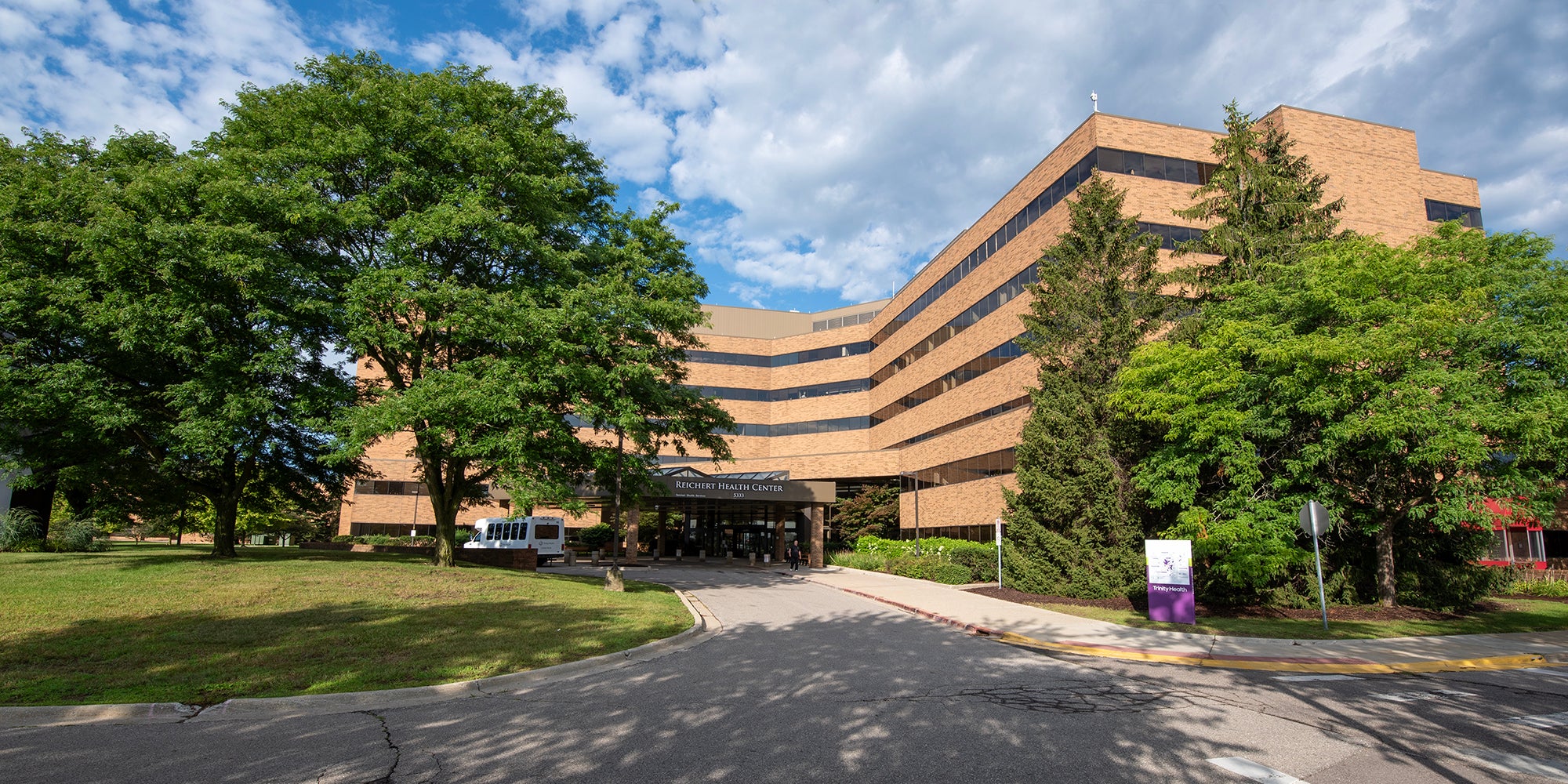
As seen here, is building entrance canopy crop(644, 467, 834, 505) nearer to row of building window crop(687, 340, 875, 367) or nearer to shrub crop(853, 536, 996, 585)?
shrub crop(853, 536, 996, 585)

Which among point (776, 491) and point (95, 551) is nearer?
point (95, 551)

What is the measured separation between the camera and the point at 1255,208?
2202cm

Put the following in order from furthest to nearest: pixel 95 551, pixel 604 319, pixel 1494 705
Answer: pixel 95 551 < pixel 604 319 < pixel 1494 705

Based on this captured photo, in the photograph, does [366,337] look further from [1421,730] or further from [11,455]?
[1421,730]

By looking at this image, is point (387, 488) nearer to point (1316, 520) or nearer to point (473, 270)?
point (473, 270)

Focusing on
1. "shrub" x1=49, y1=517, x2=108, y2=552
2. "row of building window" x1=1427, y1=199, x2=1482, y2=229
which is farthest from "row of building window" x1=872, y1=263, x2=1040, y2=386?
"shrub" x1=49, y1=517, x2=108, y2=552

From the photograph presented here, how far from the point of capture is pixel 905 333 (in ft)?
158

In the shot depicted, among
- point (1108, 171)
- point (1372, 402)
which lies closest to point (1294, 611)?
point (1372, 402)

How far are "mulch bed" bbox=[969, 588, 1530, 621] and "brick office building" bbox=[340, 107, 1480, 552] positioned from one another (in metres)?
7.43

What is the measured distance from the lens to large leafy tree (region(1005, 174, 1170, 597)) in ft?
65.3

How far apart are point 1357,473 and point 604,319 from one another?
18458 mm

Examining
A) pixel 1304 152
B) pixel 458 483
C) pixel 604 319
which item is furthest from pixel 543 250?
pixel 1304 152

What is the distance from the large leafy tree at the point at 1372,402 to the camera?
14.9m

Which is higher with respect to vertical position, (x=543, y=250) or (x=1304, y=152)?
(x=1304, y=152)
